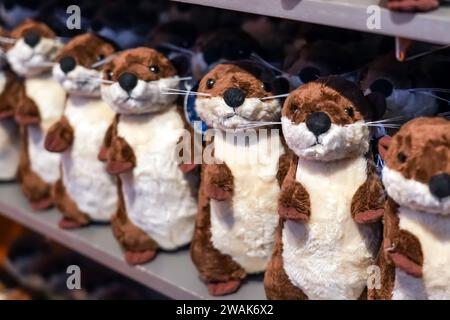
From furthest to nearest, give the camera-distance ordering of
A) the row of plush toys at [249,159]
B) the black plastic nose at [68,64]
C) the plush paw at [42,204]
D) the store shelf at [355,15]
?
1. the plush paw at [42,204]
2. the black plastic nose at [68,64]
3. the row of plush toys at [249,159]
4. the store shelf at [355,15]

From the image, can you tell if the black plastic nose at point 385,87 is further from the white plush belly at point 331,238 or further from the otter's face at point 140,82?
the otter's face at point 140,82

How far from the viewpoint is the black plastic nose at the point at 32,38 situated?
121 cm

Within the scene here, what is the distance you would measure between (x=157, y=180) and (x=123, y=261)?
193 millimetres

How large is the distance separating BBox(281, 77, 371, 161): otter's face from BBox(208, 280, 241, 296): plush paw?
0.31 metres

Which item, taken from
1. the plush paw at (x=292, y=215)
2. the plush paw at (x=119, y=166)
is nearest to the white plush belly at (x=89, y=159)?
the plush paw at (x=119, y=166)

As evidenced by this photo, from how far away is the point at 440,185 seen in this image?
0.71 metres

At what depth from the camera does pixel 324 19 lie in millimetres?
753

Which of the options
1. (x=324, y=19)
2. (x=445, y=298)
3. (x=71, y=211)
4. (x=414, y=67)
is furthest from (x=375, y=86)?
(x=71, y=211)

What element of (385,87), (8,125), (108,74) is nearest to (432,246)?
(385,87)

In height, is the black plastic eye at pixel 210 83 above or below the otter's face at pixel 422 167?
above

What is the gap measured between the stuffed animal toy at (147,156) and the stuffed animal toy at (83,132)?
2.4 inches

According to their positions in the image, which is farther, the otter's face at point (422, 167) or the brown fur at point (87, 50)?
the brown fur at point (87, 50)

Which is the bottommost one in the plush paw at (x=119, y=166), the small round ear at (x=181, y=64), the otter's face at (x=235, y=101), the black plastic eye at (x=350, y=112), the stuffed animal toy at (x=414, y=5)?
the plush paw at (x=119, y=166)
